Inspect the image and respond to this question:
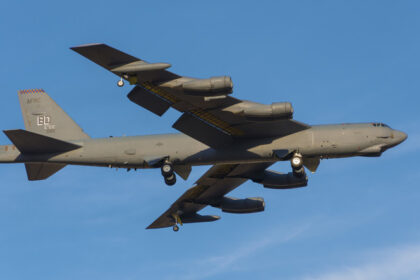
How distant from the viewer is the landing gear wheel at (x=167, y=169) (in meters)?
46.8

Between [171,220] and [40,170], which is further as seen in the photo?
[171,220]

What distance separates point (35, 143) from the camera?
47.1 m

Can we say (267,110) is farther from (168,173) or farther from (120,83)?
(120,83)

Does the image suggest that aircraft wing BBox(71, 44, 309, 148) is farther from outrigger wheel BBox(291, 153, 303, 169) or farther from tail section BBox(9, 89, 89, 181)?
tail section BBox(9, 89, 89, 181)

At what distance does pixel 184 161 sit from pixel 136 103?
5.43 meters

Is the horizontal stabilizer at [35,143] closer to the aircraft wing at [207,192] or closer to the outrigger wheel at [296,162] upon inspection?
the aircraft wing at [207,192]

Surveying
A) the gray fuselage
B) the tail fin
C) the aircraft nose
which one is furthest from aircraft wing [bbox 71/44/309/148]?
the tail fin

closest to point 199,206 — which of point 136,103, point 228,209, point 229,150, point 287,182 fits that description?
point 228,209

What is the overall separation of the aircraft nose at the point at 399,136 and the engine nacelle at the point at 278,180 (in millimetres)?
7592

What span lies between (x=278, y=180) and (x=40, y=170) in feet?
49.4

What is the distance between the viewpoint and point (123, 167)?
48.2m

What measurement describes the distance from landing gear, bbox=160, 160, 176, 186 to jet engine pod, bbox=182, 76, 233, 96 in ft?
23.0

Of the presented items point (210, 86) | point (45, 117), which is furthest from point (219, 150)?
point (45, 117)

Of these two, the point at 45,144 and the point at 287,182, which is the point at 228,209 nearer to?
the point at 287,182
